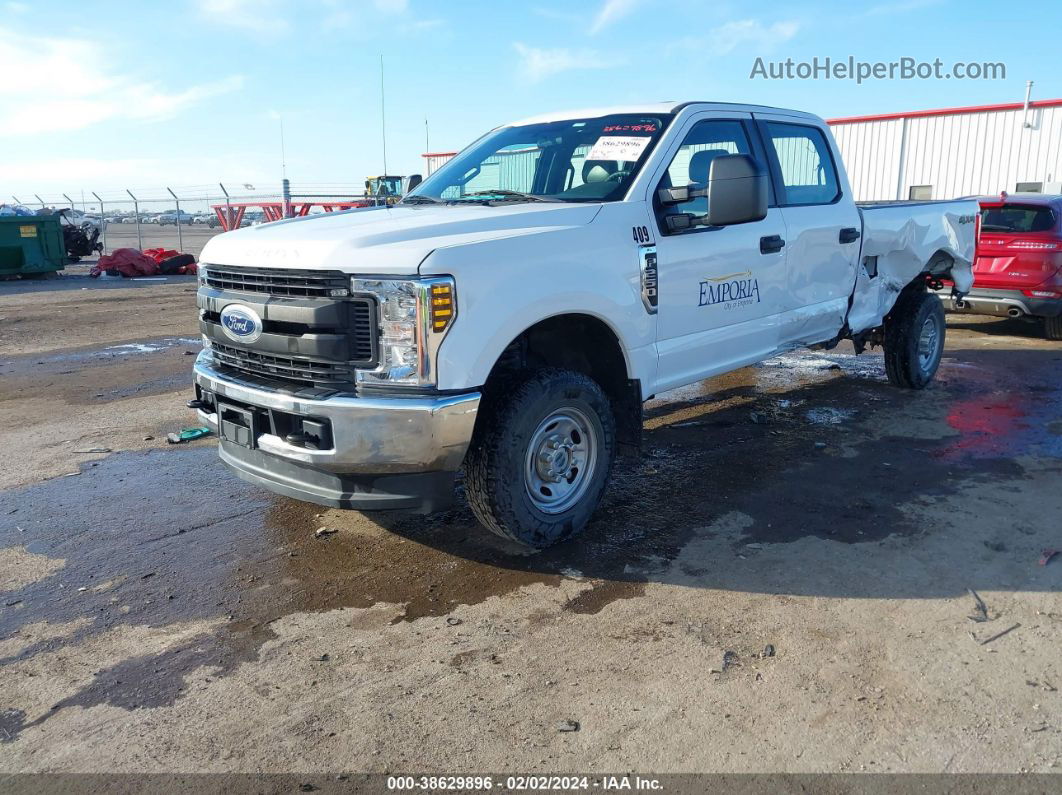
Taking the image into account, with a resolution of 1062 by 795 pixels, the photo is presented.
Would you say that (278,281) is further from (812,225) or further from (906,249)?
(906,249)

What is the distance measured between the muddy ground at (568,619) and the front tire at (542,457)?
216mm

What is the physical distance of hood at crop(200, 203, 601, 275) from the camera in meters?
3.34

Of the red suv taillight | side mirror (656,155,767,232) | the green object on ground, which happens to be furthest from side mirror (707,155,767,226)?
the red suv taillight

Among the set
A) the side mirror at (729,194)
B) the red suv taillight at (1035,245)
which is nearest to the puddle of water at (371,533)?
the side mirror at (729,194)

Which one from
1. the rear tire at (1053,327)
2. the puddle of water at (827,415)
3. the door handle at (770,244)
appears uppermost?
the door handle at (770,244)

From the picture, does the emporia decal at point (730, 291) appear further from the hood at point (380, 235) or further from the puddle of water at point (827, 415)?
the puddle of water at point (827, 415)

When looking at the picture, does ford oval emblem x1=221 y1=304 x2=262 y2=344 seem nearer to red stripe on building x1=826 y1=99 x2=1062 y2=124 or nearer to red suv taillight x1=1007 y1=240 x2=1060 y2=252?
red suv taillight x1=1007 y1=240 x2=1060 y2=252

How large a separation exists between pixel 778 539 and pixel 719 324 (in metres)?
1.35

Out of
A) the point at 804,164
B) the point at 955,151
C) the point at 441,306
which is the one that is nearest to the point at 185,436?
the point at 441,306

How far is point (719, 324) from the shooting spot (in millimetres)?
4828

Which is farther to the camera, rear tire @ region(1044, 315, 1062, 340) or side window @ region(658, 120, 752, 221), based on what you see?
rear tire @ region(1044, 315, 1062, 340)

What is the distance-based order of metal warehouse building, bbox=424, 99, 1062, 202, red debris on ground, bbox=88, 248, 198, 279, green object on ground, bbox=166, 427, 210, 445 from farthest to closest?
1. metal warehouse building, bbox=424, 99, 1062, 202
2. red debris on ground, bbox=88, 248, 198, 279
3. green object on ground, bbox=166, 427, 210, 445

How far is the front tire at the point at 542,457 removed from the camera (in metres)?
3.65

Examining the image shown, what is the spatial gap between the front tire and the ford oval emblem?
3.56ft
